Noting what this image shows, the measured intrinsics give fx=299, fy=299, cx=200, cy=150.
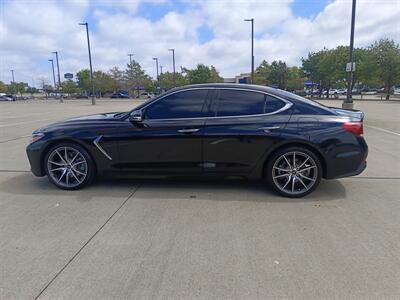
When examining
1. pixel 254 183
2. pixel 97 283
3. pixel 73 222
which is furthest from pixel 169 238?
pixel 254 183

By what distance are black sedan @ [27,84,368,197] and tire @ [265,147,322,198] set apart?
0.04 ft

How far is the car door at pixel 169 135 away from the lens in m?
4.30

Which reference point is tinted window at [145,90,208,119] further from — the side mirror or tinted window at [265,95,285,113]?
tinted window at [265,95,285,113]

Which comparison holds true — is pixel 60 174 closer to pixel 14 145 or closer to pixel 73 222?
pixel 73 222

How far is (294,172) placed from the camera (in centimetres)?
429

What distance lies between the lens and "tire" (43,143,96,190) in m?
4.55

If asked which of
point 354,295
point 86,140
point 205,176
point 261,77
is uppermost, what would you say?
point 261,77

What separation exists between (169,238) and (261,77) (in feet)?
188

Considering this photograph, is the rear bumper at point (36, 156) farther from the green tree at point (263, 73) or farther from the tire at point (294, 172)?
the green tree at point (263, 73)

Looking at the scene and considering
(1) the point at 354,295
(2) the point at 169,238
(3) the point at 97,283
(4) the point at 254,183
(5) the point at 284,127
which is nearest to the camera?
(1) the point at 354,295

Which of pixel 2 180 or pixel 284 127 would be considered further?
pixel 2 180

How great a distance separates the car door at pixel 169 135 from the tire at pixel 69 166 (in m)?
0.60

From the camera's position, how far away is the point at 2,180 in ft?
17.2

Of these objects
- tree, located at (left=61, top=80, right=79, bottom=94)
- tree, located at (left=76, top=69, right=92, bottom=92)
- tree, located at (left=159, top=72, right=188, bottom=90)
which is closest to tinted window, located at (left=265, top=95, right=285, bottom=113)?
tree, located at (left=159, top=72, right=188, bottom=90)
